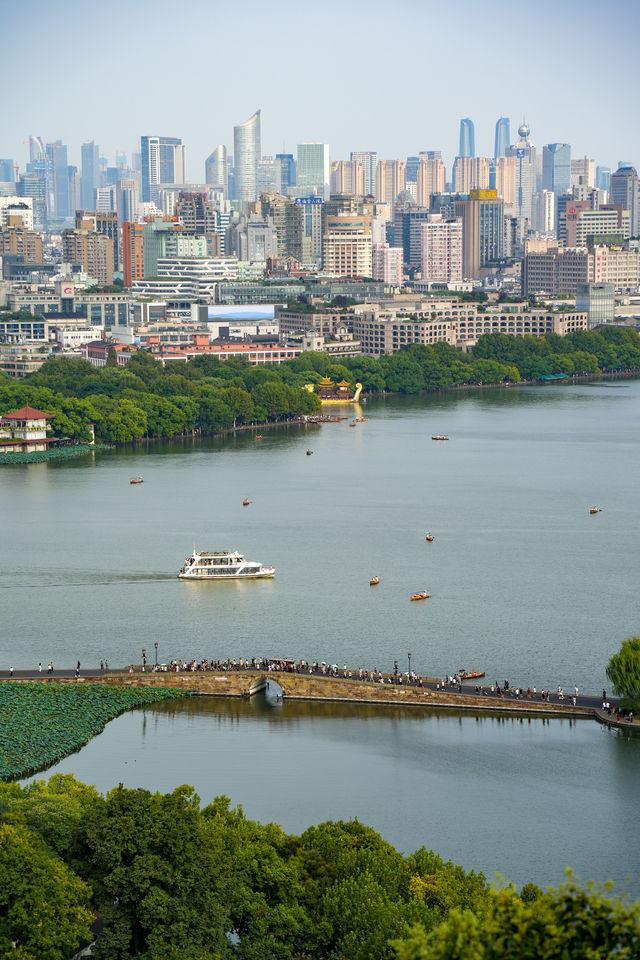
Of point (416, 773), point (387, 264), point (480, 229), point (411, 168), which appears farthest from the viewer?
point (411, 168)

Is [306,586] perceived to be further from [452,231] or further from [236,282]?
[452,231]

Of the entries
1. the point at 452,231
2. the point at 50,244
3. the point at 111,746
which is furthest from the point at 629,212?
the point at 111,746

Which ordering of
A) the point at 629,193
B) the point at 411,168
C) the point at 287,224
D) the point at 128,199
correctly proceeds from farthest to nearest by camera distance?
the point at 411,168
the point at 128,199
the point at 629,193
the point at 287,224

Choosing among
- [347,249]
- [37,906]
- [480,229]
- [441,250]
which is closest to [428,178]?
[480,229]

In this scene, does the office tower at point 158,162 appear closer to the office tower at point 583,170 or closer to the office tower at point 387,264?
the office tower at point 583,170

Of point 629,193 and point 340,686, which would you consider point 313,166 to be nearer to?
point 629,193

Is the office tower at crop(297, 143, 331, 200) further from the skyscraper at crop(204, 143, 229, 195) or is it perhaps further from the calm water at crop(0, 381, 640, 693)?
the calm water at crop(0, 381, 640, 693)
